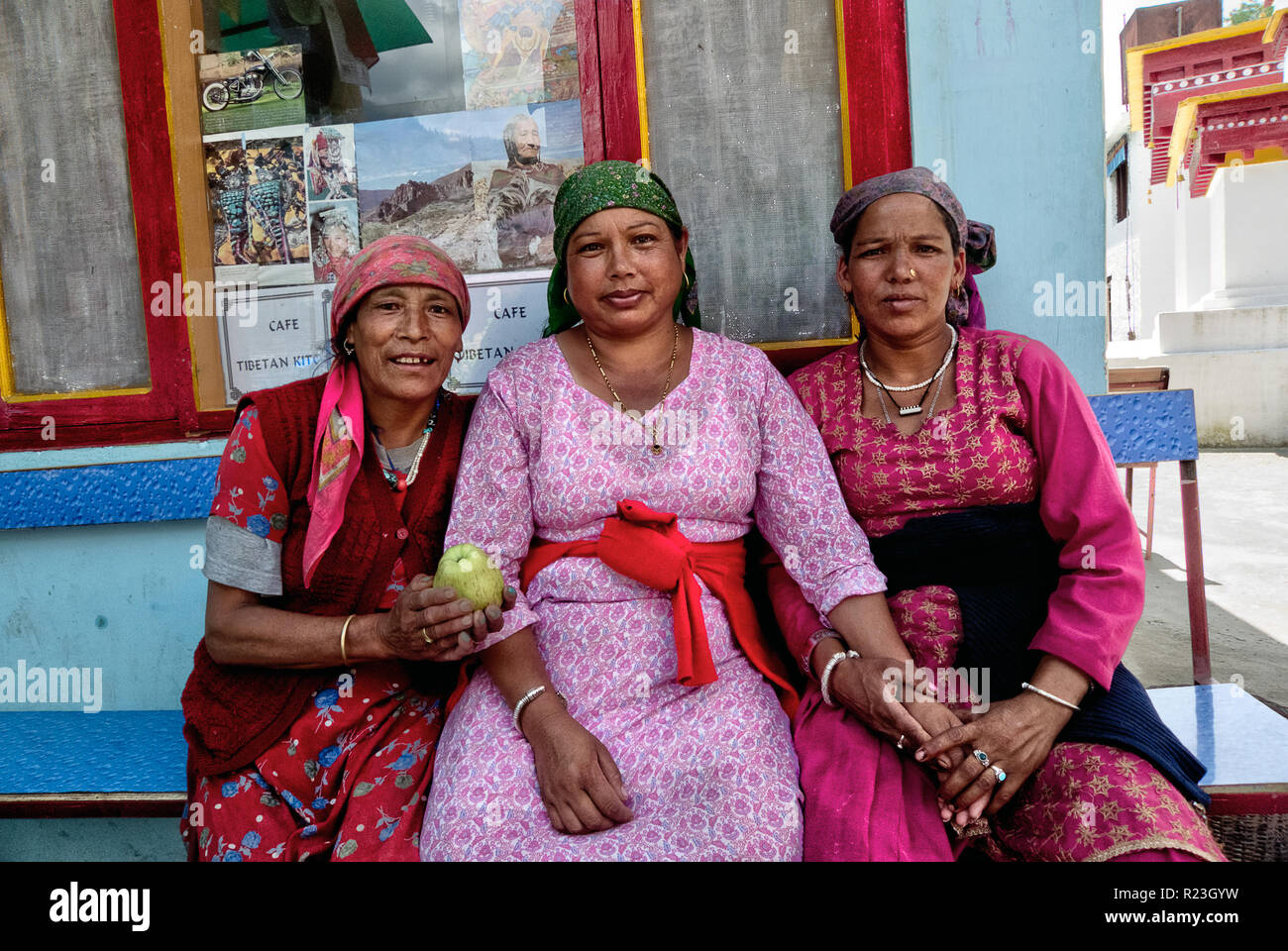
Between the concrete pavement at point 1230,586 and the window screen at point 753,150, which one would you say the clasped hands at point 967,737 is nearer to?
the window screen at point 753,150

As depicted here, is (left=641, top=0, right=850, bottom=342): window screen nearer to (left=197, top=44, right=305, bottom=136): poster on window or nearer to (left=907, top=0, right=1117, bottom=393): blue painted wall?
(left=907, top=0, right=1117, bottom=393): blue painted wall

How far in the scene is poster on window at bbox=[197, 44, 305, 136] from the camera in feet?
10.5

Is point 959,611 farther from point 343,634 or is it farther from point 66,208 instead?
point 66,208

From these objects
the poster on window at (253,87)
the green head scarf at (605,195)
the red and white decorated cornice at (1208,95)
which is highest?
the red and white decorated cornice at (1208,95)

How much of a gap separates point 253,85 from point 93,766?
2.38 m

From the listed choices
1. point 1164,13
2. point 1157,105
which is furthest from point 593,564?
point 1164,13

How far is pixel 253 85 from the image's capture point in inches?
127

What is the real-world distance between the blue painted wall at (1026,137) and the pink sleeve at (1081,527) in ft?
2.52

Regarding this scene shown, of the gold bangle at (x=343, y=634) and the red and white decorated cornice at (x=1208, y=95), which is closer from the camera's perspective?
the gold bangle at (x=343, y=634)

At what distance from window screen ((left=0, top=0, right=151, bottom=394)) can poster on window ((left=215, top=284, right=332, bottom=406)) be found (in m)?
0.38

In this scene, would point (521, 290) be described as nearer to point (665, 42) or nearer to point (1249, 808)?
point (665, 42)

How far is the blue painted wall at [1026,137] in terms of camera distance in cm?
277

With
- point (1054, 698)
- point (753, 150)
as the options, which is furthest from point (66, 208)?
point (1054, 698)

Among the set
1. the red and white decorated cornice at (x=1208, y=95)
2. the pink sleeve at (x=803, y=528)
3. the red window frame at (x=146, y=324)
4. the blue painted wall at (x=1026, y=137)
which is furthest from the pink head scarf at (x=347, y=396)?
the red and white decorated cornice at (x=1208, y=95)
